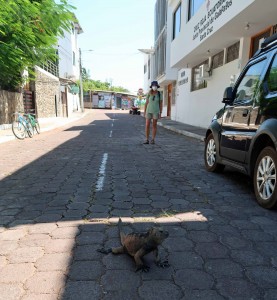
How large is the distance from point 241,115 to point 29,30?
1071 cm

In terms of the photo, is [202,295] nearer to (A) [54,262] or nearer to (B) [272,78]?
(A) [54,262]

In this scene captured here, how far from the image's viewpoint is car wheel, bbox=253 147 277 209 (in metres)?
3.75

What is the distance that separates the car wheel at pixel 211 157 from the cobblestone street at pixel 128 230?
6.2 inches

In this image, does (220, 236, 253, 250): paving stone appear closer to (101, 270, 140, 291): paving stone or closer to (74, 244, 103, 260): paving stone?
(101, 270, 140, 291): paving stone

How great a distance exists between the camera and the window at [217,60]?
1388 centimetres

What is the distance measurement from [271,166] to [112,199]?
215 cm

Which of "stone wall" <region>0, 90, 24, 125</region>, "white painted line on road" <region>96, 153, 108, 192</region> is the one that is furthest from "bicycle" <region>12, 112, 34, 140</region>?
"white painted line on road" <region>96, 153, 108, 192</region>

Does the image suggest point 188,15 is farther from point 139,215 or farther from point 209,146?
point 139,215

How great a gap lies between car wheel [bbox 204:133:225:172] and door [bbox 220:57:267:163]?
51cm

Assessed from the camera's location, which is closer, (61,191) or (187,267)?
(187,267)

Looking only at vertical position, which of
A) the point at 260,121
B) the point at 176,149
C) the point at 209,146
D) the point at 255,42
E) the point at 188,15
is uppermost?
the point at 188,15

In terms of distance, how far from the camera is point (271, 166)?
3842 millimetres

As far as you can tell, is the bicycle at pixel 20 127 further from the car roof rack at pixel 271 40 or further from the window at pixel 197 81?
the car roof rack at pixel 271 40

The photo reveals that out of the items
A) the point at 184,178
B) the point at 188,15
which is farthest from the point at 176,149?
the point at 188,15
